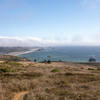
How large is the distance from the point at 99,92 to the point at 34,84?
5983 mm

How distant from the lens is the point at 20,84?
1273 centimetres

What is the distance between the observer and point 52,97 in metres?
9.38

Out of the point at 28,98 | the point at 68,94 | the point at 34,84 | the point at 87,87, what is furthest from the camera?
the point at 34,84

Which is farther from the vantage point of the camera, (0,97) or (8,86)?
(8,86)

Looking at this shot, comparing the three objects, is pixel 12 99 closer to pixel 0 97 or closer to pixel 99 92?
pixel 0 97

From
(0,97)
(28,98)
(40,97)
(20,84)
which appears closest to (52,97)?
(40,97)

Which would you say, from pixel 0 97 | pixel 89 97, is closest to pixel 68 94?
pixel 89 97

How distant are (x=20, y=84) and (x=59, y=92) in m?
4.14

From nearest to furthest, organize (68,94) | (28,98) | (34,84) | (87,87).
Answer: (28,98) → (68,94) → (87,87) → (34,84)

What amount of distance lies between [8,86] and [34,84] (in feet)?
7.96

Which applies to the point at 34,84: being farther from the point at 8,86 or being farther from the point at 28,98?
the point at 28,98

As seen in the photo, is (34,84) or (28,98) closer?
(28,98)

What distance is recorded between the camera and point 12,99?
948cm

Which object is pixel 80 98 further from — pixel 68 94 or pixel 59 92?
pixel 59 92
